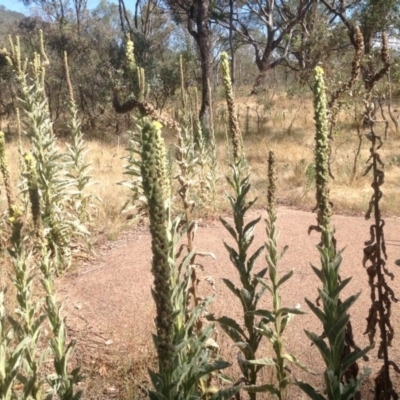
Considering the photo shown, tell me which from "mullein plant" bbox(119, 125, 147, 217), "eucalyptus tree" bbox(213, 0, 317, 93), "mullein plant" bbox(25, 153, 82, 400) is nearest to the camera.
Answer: "mullein plant" bbox(25, 153, 82, 400)

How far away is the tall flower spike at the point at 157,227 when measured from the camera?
112cm

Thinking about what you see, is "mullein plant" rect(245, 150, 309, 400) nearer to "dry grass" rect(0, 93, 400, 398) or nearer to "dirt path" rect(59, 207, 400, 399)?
"dirt path" rect(59, 207, 400, 399)

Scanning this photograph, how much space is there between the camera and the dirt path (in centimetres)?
343

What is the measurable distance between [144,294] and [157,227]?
3.46m

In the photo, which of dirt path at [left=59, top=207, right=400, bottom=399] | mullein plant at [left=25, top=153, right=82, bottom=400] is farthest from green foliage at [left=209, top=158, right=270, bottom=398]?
dirt path at [left=59, top=207, right=400, bottom=399]

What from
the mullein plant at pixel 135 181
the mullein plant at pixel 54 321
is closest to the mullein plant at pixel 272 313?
the mullein plant at pixel 54 321

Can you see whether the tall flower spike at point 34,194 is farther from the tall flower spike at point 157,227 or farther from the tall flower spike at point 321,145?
the tall flower spike at point 321,145

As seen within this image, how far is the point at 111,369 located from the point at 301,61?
16.5m

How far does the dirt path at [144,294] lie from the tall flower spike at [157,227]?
1.99 meters

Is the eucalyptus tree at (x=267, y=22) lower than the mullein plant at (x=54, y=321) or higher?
higher

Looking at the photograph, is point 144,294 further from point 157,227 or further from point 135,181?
point 157,227

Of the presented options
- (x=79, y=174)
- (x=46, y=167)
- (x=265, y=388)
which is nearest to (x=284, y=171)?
(x=79, y=174)

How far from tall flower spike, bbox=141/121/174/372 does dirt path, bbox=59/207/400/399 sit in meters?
1.99

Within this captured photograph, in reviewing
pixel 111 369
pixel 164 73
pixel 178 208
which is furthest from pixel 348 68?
pixel 111 369
